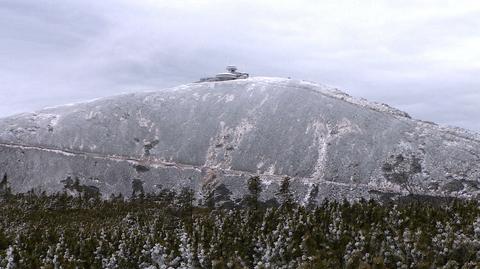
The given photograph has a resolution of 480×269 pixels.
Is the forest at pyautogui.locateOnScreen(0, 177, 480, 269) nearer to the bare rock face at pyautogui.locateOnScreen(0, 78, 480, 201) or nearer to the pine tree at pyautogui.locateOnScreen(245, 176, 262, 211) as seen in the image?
the pine tree at pyautogui.locateOnScreen(245, 176, 262, 211)

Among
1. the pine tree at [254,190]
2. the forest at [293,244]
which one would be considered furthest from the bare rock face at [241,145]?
the forest at [293,244]

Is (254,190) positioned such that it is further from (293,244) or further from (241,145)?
(293,244)

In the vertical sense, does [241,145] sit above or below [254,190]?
above

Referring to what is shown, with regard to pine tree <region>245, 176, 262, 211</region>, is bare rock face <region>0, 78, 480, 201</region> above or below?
above

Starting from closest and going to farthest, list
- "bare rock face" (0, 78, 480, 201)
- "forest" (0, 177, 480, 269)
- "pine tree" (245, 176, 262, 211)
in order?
"forest" (0, 177, 480, 269), "pine tree" (245, 176, 262, 211), "bare rock face" (0, 78, 480, 201)

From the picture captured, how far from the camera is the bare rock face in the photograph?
130250mm

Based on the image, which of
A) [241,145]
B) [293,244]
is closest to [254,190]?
[241,145]

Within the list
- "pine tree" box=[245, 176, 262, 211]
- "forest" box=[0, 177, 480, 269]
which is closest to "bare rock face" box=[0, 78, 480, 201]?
"pine tree" box=[245, 176, 262, 211]

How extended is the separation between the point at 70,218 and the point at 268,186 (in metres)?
47.5

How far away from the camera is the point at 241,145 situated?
159m

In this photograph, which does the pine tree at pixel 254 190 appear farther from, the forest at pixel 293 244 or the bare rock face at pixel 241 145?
the forest at pixel 293 244

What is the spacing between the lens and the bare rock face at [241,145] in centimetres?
13025

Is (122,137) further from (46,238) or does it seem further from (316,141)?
(46,238)

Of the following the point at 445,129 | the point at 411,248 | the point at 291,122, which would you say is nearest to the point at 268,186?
the point at 291,122
